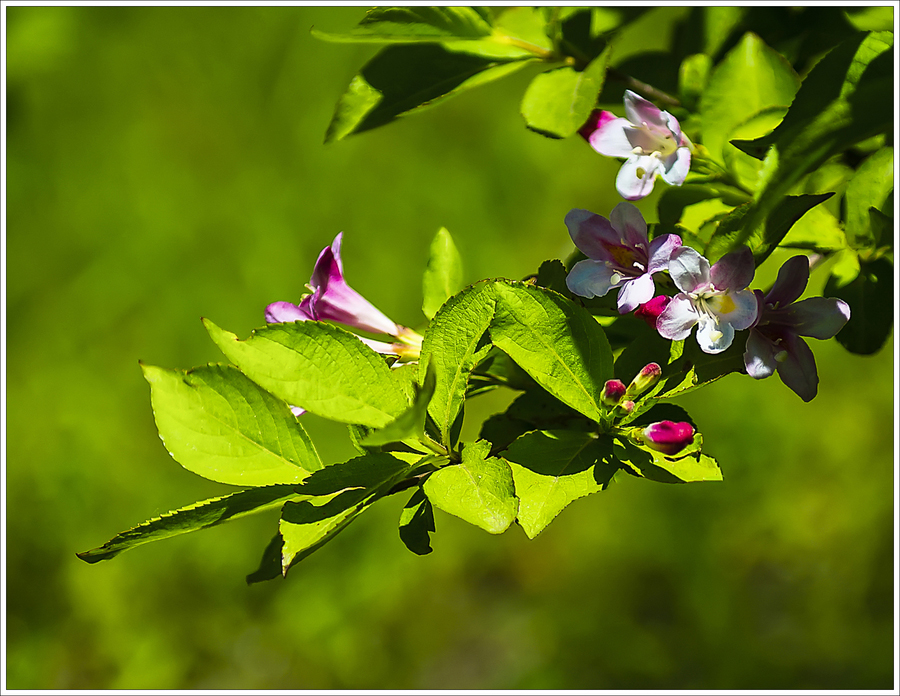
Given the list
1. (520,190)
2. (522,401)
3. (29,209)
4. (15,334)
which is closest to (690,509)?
(520,190)

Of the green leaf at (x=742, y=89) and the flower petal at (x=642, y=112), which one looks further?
the green leaf at (x=742, y=89)

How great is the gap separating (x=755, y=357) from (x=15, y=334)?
10.8ft

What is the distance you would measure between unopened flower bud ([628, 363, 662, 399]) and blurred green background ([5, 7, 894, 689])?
218 centimetres

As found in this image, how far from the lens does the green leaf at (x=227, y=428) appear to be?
78 cm

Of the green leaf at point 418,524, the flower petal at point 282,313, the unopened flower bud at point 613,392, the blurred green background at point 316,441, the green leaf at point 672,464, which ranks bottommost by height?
the blurred green background at point 316,441

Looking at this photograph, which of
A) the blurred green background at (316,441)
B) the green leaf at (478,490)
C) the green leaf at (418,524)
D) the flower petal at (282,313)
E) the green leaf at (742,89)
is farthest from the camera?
the blurred green background at (316,441)

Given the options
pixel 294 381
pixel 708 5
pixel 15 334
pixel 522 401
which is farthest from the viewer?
pixel 15 334

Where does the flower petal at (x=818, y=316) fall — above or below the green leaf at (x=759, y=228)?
below

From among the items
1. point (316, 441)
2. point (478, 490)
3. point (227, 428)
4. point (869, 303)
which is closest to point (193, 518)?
point (227, 428)

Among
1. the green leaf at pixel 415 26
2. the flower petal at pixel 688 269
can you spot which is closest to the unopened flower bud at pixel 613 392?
the flower petal at pixel 688 269

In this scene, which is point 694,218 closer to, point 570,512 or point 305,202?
point 570,512

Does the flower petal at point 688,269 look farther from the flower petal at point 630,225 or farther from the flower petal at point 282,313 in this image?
the flower petal at point 282,313

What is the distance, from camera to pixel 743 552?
9.55 ft

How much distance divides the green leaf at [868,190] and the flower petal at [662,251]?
1.05 feet
